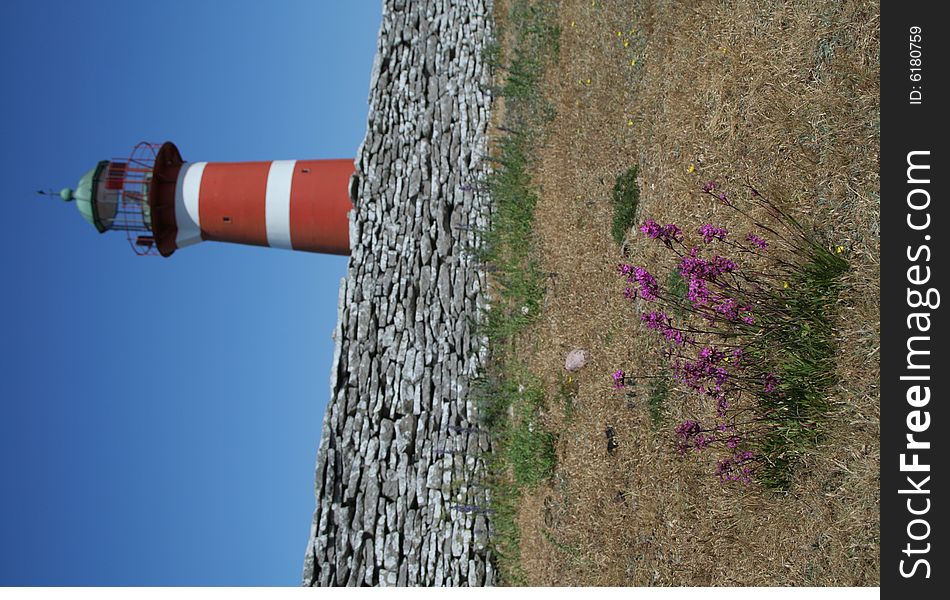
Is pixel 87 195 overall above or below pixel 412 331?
above

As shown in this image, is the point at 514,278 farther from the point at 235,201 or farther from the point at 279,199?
the point at 235,201

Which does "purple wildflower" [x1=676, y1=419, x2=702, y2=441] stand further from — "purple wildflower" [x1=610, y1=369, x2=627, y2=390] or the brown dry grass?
"purple wildflower" [x1=610, y1=369, x2=627, y2=390]

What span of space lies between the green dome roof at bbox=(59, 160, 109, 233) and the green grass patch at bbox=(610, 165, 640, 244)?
9569 millimetres

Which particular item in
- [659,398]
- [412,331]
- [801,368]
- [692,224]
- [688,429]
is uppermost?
[692,224]

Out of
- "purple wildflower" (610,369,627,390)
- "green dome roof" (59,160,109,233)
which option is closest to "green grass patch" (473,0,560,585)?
"purple wildflower" (610,369,627,390)

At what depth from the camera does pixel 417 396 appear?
407 inches

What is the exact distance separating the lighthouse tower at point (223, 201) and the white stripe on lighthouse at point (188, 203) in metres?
0.02

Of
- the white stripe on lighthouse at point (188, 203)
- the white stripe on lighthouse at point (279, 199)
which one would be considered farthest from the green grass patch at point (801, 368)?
the white stripe on lighthouse at point (188, 203)

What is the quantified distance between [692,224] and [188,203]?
30.1 feet

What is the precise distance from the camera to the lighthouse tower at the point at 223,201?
12805 millimetres

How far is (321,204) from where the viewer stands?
12.8 meters

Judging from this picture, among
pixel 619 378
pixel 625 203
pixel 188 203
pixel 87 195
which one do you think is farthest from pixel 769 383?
pixel 87 195
